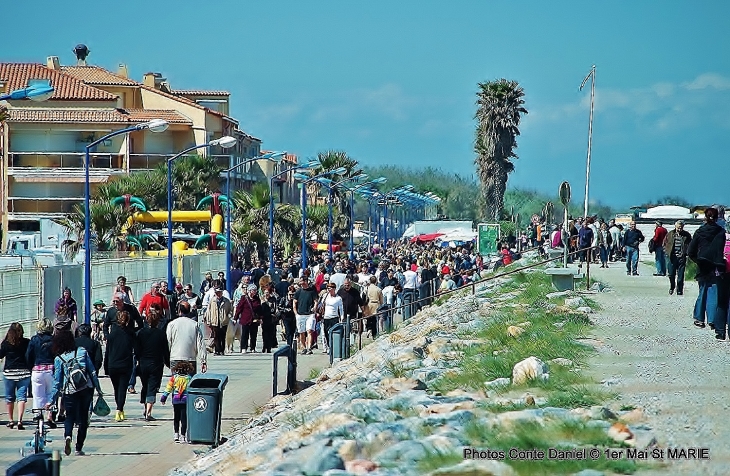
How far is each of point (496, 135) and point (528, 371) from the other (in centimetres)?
7121

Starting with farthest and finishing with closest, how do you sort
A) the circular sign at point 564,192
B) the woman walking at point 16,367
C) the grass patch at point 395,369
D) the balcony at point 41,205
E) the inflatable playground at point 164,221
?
the balcony at point 41,205 → the inflatable playground at point 164,221 → the circular sign at point 564,192 → the grass patch at point 395,369 → the woman walking at point 16,367

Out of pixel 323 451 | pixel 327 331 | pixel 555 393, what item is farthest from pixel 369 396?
pixel 327 331

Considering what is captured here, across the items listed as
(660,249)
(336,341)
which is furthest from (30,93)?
(660,249)

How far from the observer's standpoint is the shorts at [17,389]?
52.9ft

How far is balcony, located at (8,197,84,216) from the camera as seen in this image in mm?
74688

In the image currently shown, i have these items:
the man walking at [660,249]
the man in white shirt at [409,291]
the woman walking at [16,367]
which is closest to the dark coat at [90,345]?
the woman walking at [16,367]

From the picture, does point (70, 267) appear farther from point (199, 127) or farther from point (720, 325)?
point (199, 127)

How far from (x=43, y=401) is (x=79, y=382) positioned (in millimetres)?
1251

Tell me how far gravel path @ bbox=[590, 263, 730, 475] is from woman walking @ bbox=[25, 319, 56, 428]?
255 inches

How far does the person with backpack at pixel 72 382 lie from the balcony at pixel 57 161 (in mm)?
61862

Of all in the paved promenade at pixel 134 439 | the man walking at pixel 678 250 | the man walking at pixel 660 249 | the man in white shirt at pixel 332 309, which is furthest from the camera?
the man walking at pixel 660 249

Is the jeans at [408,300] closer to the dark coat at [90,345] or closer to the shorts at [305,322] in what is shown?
the shorts at [305,322]

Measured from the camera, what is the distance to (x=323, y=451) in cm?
1077

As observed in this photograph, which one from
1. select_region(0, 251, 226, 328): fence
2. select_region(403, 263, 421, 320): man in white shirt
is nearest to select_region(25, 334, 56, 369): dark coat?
select_region(0, 251, 226, 328): fence
